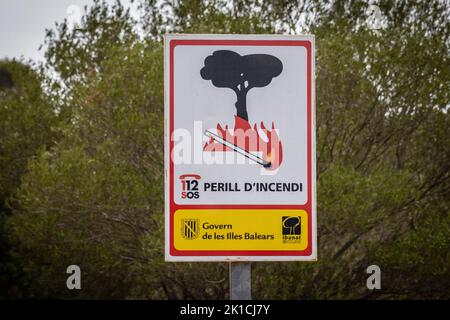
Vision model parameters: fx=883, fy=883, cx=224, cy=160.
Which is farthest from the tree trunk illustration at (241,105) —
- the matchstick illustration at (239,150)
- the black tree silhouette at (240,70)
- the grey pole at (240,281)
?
the grey pole at (240,281)

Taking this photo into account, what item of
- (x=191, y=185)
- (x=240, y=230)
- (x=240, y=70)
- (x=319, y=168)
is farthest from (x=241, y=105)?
(x=319, y=168)

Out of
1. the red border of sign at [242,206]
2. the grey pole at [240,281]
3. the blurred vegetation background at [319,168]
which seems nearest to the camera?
the grey pole at [240,281]

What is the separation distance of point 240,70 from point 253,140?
30 cm

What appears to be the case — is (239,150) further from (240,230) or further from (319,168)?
(319,168)

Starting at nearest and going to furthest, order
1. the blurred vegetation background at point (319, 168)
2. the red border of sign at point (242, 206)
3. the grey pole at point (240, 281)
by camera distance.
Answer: the grey pole at point (240, 281), the red border of sign at point (242, 206), the blurred vegetation background at point (319, 168)

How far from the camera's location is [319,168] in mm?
17234

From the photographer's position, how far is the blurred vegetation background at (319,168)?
1659 cm

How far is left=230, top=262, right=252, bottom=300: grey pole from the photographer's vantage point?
357 centimetres

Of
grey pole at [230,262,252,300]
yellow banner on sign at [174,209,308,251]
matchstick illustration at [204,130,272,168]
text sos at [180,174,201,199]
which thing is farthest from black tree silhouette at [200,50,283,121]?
grey pole at [230,262,252,300]

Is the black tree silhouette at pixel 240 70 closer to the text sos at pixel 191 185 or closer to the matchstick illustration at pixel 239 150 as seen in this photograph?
the matchstick illustration at pixel 239 150

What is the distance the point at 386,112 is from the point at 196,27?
4.21 meters

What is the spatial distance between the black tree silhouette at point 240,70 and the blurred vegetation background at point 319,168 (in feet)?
39.6
